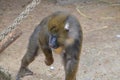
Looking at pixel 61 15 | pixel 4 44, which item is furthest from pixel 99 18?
pixel 61 15

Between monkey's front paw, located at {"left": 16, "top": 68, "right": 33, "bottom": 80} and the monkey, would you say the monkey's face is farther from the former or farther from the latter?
monkey's front paw, located at {"left": 16, "top": 68, "right": 33, "bottom": 80}

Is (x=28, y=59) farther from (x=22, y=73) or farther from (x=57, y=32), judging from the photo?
(x=57, y=32)

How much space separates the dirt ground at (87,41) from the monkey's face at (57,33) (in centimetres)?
96

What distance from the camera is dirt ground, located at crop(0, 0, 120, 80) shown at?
15.7 ft

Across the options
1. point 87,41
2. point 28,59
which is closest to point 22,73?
point 28,59

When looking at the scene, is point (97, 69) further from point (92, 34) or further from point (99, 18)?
point (99, 18)

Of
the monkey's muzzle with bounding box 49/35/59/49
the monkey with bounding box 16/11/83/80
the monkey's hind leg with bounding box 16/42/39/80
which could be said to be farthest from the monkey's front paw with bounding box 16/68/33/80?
the monkey's muzzle with bounding box 49/35/59/49

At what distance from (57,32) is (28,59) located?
2.45ft

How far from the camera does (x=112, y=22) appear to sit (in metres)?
6.50

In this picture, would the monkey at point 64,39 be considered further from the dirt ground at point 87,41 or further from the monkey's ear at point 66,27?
the dirt ground at point 87,41

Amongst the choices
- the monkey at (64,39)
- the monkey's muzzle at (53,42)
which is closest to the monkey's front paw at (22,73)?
the monkey at (64,39)

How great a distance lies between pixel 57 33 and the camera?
150 inches

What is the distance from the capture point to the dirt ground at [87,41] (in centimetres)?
479

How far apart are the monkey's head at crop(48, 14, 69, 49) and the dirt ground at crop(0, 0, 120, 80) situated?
96cm
